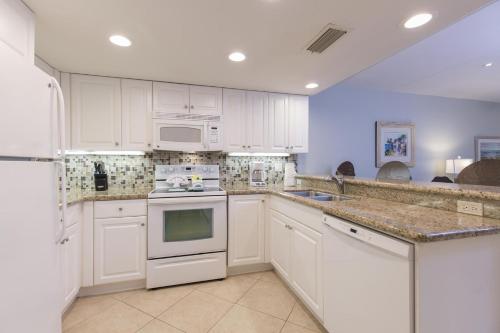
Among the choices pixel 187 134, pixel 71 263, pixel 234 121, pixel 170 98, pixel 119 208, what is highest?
pixel 170 98

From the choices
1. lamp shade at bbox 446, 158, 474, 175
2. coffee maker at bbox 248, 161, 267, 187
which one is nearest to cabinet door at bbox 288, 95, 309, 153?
coffee maker at bbox 248, 161, 267, 187

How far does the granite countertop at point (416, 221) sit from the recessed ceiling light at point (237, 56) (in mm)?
1451

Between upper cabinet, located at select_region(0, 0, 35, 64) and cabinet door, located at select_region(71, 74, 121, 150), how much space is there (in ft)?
3.27

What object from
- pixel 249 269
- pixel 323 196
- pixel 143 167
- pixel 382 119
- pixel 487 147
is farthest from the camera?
Result: pixel 487 147

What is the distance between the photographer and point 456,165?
13.4 ft

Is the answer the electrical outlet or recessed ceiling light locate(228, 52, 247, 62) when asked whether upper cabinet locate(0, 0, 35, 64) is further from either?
the electrical outlet

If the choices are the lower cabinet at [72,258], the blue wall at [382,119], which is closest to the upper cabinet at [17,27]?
the lower cabinet at [72,258]

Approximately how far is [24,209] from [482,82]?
5.60 m

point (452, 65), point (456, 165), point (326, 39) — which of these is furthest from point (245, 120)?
point (456, 165)

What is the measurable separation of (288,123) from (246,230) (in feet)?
4.93

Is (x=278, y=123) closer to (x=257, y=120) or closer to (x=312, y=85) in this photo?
(x=257, y=120)

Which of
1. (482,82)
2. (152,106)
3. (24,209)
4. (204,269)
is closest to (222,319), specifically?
(204,269)

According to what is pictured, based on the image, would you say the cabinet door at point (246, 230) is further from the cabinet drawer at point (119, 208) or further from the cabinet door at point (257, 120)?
the cabinet drawer at point (119, 208)

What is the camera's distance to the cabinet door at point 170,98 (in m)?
2.57
